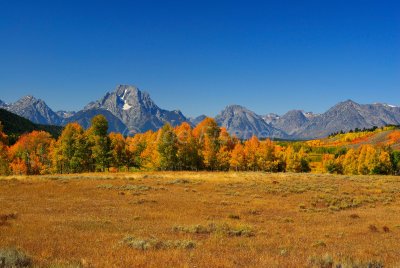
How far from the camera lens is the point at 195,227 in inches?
750

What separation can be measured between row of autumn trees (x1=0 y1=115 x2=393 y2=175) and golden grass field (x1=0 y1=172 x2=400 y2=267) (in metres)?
34.1

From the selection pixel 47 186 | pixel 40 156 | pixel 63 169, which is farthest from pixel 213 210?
pixel 40 156

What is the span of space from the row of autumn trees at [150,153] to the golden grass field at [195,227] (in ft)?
112

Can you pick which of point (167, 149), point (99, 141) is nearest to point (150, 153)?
point (167, 149)

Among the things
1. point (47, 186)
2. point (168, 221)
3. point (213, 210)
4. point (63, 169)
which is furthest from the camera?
point (63, 169)

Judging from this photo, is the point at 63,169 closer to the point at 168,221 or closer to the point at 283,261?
the point at 168,221

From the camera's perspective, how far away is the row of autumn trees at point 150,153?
251 ft

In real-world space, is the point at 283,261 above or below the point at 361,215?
above

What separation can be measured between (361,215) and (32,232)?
966 inches

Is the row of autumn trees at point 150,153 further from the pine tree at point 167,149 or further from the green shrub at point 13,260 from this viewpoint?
the green shrub at point 13,260

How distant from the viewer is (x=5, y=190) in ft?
116

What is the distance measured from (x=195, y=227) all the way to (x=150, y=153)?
247ft

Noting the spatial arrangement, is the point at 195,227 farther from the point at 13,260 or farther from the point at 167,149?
the point at 167,149

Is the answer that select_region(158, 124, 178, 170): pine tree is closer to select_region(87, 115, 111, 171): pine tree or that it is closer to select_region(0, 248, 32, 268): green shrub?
select_region(87, 115, 111, 171): pine tree
